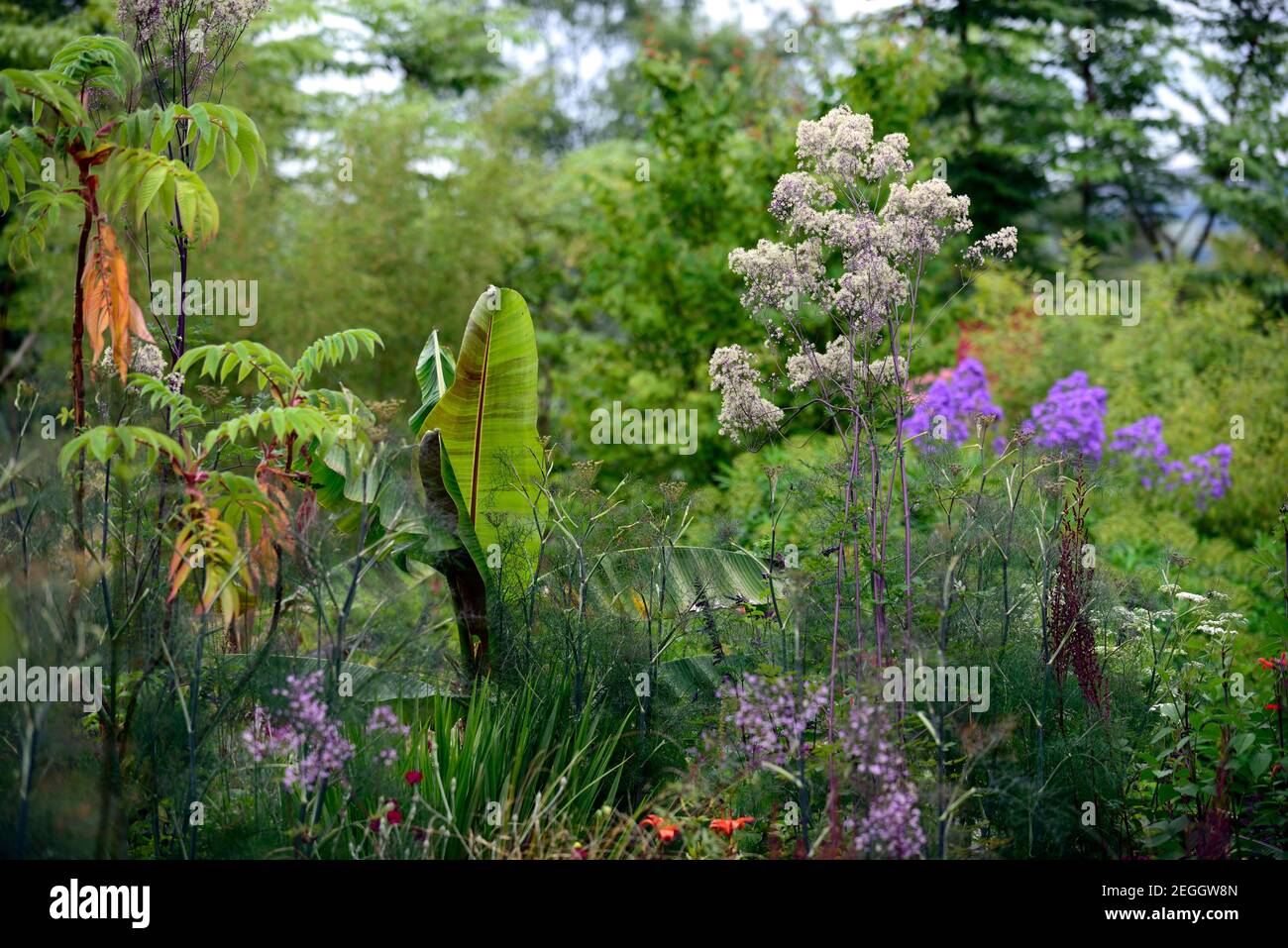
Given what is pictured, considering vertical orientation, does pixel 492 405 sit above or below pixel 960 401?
below

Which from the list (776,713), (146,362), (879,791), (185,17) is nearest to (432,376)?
(146,362)

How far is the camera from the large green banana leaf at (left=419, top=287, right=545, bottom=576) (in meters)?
5.36

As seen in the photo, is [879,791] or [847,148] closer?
[879,791]

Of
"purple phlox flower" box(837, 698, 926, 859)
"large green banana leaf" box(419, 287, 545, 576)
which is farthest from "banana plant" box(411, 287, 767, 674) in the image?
"purple phlox flower" box(837, 698, 926, 859)

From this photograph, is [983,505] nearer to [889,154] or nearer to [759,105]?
[889,154]

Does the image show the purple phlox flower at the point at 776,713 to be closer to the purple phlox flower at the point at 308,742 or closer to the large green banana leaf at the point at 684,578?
the large green banana leaf at the point at 684,578

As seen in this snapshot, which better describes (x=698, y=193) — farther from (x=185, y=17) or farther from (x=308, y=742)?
(x=308, y=742)

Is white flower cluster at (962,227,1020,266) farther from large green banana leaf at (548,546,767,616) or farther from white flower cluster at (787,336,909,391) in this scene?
large green banana leaf at (548,546,767,616)

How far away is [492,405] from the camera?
214 inches

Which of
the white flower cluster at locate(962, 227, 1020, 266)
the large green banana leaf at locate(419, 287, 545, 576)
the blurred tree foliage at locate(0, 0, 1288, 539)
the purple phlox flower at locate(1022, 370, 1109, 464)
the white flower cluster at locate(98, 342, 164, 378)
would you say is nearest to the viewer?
the white flower cluster at locate(962, 227, 1020, 266)

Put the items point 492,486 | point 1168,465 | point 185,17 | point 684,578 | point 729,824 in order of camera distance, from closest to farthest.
Result: 1. point 729,824
2. point 185,17
3. point 684,578
4. point 492,486
5. point 1168,465

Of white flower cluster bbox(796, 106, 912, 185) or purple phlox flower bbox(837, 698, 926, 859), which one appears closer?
purple phlox flower bbox(837, 698, 926, 859)

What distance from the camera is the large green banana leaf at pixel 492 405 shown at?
5.36 m

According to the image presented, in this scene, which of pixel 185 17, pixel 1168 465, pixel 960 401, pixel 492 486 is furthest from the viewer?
pixel 1168 465
